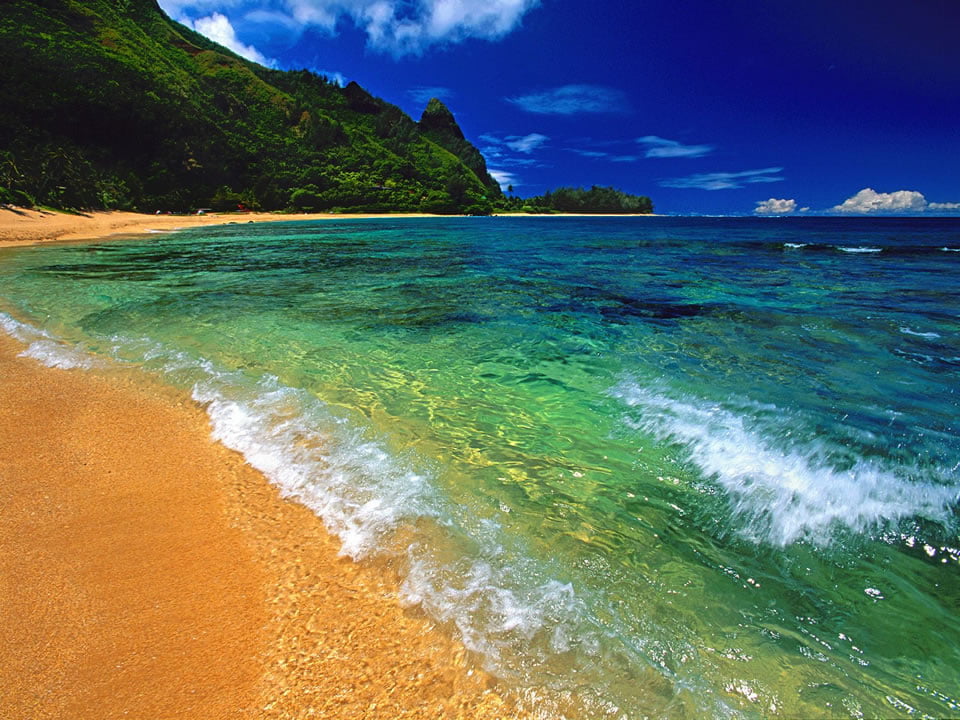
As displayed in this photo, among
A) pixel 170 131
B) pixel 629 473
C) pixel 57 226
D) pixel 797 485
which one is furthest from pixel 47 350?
pixel 170 131

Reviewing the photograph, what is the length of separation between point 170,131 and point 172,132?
301 mm

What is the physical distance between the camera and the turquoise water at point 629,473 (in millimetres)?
2406

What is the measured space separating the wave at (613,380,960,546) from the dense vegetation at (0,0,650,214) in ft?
172

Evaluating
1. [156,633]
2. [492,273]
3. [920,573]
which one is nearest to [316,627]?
[156,633]

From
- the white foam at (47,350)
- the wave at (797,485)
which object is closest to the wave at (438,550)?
the wave at (797,485)

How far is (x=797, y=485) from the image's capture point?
3.94m

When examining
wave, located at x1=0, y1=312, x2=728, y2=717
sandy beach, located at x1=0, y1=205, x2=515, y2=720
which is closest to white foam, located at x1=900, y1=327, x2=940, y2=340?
wave, located at x1=0, y1=312, x2=728, y2=717

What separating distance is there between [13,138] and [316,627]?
7490 centimetres

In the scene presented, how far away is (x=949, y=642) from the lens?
2535 mm

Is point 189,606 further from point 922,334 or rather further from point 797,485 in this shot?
point 922,334

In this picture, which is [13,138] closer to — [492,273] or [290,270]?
[290,270]

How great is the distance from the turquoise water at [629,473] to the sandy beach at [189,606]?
11.1 inches

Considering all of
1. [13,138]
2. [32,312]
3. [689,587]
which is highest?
[13,138]

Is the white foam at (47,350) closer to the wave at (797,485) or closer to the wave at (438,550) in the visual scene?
the wave at (438,550)
